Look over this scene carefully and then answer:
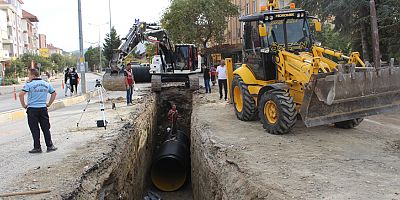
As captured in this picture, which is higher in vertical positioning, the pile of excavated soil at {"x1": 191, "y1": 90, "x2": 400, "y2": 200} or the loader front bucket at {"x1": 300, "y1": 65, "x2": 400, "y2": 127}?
the loader front bucket at {"x1": 300, "y1": 65, "x2": 400, "y2": 127}

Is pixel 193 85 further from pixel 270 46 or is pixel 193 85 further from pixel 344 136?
pixel 344 136

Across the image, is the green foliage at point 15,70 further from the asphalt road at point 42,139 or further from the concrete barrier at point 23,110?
the asphalt road at point 42,139

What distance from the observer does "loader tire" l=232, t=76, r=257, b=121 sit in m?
10.6

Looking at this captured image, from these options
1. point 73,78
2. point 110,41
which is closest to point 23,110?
point 73,78

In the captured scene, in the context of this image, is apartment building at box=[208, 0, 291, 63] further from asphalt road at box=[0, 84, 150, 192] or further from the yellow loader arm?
the yellow loader arm

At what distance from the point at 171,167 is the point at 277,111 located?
5.47m

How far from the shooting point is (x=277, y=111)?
871 cm

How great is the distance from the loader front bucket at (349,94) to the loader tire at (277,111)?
1.51 feet

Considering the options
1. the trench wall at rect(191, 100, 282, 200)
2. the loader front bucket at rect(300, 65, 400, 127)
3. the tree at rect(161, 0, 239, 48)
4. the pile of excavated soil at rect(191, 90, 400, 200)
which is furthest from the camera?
the tree at rect(161, 0, 239, 48)

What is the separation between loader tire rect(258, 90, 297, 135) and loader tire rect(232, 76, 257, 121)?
3.99 feet

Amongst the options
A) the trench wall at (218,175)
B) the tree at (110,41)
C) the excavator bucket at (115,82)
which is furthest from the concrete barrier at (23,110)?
the tree at (110,41)

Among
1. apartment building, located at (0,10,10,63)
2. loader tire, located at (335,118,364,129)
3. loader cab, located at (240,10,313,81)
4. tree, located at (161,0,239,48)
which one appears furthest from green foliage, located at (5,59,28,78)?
loader tire, located at (335,118,364,129)

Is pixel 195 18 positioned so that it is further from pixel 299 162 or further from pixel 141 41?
pixel 299 162

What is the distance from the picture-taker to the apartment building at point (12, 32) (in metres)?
60.8
